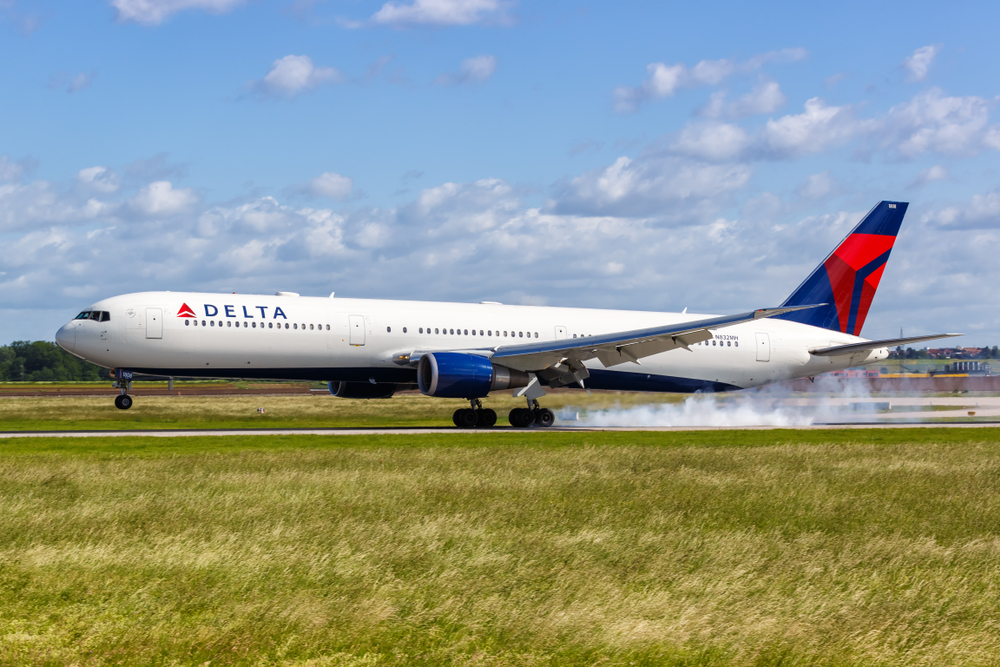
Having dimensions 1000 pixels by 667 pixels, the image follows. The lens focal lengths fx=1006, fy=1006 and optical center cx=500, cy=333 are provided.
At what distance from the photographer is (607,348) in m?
34.9

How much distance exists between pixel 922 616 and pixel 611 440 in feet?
68.7

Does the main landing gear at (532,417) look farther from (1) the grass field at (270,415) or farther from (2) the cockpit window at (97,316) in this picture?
(2) the cockpit window at (97,316)

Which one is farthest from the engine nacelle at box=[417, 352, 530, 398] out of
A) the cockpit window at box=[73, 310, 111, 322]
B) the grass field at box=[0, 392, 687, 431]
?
the cockpit window at box=[73, 310, 111, 322]

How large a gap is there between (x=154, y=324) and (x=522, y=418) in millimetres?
13189

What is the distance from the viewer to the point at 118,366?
33.1 meters

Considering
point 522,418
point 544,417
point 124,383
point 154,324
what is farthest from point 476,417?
point 124,383

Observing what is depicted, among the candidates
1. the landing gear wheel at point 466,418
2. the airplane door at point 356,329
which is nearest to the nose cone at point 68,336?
the airplane door at point 356,329

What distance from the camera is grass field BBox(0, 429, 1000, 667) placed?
837 centimetres

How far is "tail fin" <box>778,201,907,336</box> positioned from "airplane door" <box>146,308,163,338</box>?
25606 mm

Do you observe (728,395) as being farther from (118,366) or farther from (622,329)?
(118,366)

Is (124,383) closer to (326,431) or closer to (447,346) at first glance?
(326,431)

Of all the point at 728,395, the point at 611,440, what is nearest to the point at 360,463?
the point at 611,440

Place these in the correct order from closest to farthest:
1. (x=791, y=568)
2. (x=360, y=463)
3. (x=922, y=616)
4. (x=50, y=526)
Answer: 1. (x=922, y=616)
2. (x=791, y=568)
3. (x=50, y=526)
4. (x=360, y=463)

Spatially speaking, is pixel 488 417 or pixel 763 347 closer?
pixel 488 417
